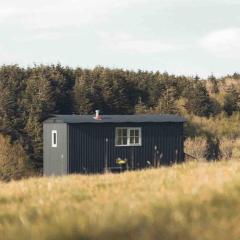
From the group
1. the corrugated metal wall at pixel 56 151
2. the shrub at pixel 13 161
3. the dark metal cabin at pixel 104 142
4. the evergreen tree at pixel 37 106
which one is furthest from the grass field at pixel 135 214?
the evergreen tree at pixel 37 106

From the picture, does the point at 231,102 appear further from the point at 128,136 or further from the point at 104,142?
the point at 104,142

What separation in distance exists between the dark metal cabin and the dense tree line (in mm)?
7133

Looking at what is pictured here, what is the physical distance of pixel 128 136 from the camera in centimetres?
3338

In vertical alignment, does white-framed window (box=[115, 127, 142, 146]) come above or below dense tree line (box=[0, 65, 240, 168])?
below

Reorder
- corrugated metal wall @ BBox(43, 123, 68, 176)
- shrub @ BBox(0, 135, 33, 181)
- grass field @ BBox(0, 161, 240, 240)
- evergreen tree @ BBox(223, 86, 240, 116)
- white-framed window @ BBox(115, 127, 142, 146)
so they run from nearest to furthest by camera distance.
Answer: grass field @ BBox(0, 161, 240, 240) < corrugated metal wall @ BBox(43, 123, 68, 176) < white-framed window @ BBox(115, 127, 142, 146) < shrub @ BBox(0, 135, 33, 181) < evergreen tree @ BBox(223, 86, 240, 116)

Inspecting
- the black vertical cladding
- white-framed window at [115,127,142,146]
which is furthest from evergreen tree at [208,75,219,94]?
white-framed window at [115,127,142,146]

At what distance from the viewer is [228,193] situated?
5.03 metres

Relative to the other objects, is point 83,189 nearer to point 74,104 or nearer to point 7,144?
point 7,144

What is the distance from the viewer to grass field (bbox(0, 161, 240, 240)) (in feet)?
13.5

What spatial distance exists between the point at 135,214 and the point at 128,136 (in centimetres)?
2891

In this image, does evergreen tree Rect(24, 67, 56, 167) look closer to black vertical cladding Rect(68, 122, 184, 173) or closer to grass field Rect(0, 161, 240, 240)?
black vertical cladding Rect(68, 122, 184, 173)

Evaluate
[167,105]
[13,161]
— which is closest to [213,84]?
[167,105]

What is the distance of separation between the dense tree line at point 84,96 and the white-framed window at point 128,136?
913 cm

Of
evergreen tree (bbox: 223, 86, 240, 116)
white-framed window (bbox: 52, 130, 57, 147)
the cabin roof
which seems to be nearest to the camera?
the cabin roof
